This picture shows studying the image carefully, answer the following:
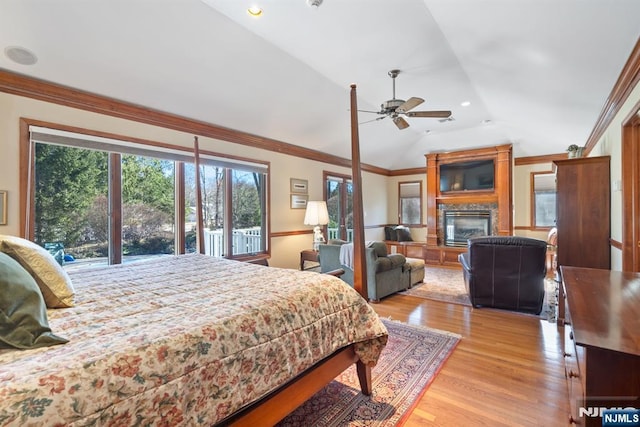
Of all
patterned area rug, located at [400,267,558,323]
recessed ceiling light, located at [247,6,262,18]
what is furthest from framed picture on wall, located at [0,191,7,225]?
patterned area rug, located at [400,267,558,323]

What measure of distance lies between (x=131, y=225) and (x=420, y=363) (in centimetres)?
Answer: 352

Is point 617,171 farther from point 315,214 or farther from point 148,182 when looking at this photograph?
point 148,182

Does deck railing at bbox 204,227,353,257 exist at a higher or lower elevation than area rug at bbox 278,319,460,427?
higher

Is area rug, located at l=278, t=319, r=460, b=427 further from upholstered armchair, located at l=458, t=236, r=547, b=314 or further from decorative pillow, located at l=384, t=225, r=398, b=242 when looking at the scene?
decorative pillow, located at l=384, t=225, r=398, b=242

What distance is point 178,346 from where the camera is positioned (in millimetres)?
1033

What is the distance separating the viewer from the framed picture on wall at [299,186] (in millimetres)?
5605

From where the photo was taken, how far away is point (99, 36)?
259 centimetres

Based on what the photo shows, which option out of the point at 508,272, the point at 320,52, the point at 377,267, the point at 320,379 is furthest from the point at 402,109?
the point at 320,379

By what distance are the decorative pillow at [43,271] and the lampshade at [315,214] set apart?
4.14m

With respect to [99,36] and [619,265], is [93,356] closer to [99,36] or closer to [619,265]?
[99,36]

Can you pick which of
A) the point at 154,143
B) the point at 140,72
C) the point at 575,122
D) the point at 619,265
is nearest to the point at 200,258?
the point at 154,143

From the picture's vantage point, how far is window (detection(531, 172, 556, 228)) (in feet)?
22.3

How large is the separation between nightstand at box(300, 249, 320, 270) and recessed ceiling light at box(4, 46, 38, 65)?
4.25 meters

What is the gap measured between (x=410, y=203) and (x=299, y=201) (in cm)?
418
